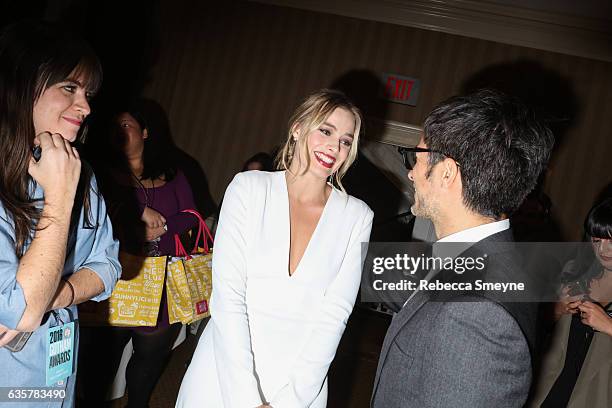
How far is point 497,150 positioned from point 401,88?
13.9 ft

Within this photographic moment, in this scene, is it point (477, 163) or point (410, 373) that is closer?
point (410, 373)

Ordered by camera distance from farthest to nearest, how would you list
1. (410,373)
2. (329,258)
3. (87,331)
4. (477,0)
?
(477,0)
(87,331)
(329,258)
(410,373)

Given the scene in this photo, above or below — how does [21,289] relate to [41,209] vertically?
A: below

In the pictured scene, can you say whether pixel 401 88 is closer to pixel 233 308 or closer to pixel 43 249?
pixel 233 308

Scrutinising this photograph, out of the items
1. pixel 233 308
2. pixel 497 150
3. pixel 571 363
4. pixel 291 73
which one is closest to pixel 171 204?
pixel 233 308

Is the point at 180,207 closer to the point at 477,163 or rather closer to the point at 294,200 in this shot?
the point at 294,200

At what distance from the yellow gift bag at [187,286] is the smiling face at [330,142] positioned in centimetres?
98

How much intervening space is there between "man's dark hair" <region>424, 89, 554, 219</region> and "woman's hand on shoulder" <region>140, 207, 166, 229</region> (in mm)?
1880

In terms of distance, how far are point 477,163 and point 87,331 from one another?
7.44 feet

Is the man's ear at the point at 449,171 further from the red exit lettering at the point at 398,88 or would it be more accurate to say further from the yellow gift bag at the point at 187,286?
the red exit lettering at the point at 398,88

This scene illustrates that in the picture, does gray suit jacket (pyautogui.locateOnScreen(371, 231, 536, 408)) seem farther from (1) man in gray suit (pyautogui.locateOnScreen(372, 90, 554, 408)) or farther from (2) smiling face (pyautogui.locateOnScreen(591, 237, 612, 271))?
(2) smiling face (pyautogui.locateOnScreen(591, 237, 612, 271))

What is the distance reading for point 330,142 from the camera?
2.08 m

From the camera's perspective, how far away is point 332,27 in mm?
5387

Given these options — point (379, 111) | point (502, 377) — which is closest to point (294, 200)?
point (502, 377)
